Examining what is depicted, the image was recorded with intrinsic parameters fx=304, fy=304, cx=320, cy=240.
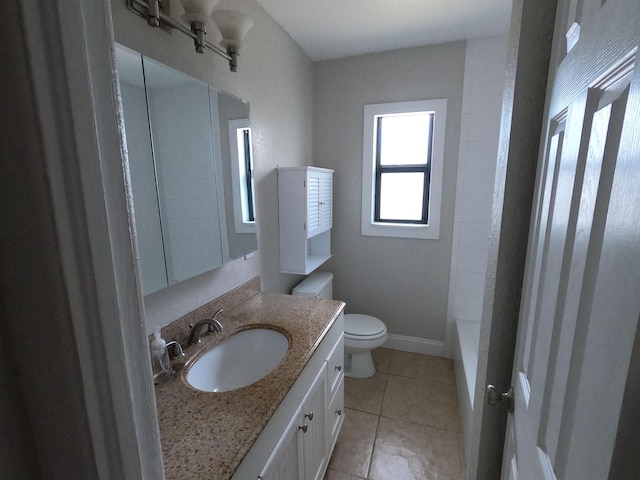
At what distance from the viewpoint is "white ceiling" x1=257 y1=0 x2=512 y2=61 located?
1.78 meters

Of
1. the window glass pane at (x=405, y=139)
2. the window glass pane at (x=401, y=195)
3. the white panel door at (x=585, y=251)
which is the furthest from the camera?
the window glass pane at (x=401, y=195)

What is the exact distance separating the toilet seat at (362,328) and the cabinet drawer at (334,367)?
0.55 metres

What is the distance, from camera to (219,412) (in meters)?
0.89

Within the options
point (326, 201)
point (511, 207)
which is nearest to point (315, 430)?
point (511, 207)

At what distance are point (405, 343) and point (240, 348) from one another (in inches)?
72.7

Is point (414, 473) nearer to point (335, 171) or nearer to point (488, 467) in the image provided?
point (488, 467)

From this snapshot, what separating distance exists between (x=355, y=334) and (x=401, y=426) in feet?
2.08

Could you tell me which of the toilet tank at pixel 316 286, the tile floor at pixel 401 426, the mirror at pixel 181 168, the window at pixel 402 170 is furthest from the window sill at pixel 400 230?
the mirror at pixel 181 168

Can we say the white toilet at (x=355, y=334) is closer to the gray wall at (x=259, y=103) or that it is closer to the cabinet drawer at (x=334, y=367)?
the gray wall at (x=259, y=103)

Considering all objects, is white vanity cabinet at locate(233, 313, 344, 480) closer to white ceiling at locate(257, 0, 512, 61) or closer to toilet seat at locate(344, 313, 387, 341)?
toilet seat at locate(344, 313, 387, 341)

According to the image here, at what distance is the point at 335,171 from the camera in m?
2.69

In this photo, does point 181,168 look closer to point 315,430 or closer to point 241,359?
point 241,359

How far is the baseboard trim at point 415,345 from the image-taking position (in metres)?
2.67

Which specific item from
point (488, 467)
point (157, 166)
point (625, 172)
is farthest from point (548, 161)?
point (157, 166)
